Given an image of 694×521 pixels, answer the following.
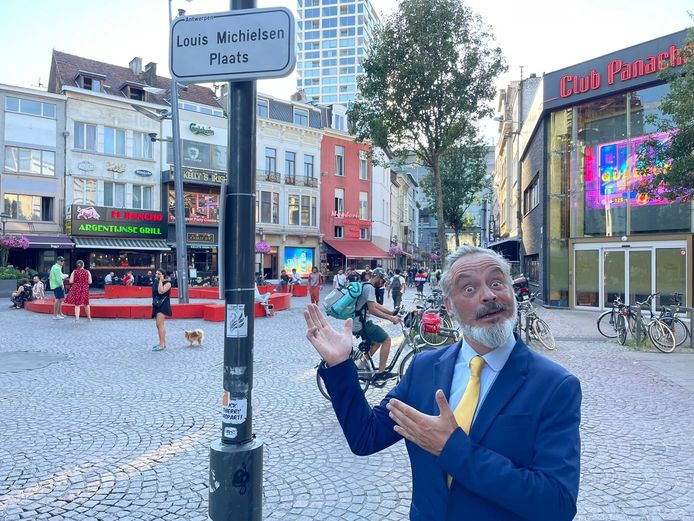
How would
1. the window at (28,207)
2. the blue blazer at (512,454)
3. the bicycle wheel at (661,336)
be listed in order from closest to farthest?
the blue blazer at (512,454)
the bicycle wheel at (661,336)
the window at (28,207)

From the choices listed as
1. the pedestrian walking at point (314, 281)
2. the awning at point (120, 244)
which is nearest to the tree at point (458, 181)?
the awning at point (120, 244)

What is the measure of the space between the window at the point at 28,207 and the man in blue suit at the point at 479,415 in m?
32.1

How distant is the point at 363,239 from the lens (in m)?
45.2

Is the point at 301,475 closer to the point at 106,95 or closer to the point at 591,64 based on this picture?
the point at 591,64

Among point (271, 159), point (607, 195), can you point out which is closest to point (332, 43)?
point (271, 159)

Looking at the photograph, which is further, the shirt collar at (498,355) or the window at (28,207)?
the window at (28,207)

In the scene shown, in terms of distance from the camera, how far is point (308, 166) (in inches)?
1649

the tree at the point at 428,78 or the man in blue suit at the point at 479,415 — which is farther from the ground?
the tree at the point at 428,78

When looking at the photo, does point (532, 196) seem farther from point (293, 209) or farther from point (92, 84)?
point (92, 84)

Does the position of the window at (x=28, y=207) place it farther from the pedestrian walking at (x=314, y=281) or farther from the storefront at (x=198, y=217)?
the pedestrian walking at (x=314, y=281)

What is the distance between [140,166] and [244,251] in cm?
3355

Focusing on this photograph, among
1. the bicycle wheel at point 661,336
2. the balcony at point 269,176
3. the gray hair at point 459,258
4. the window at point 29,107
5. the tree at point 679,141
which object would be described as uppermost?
the window at point 29,107

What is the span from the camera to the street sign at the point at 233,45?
2.64m

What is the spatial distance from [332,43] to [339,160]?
71.2 meters
